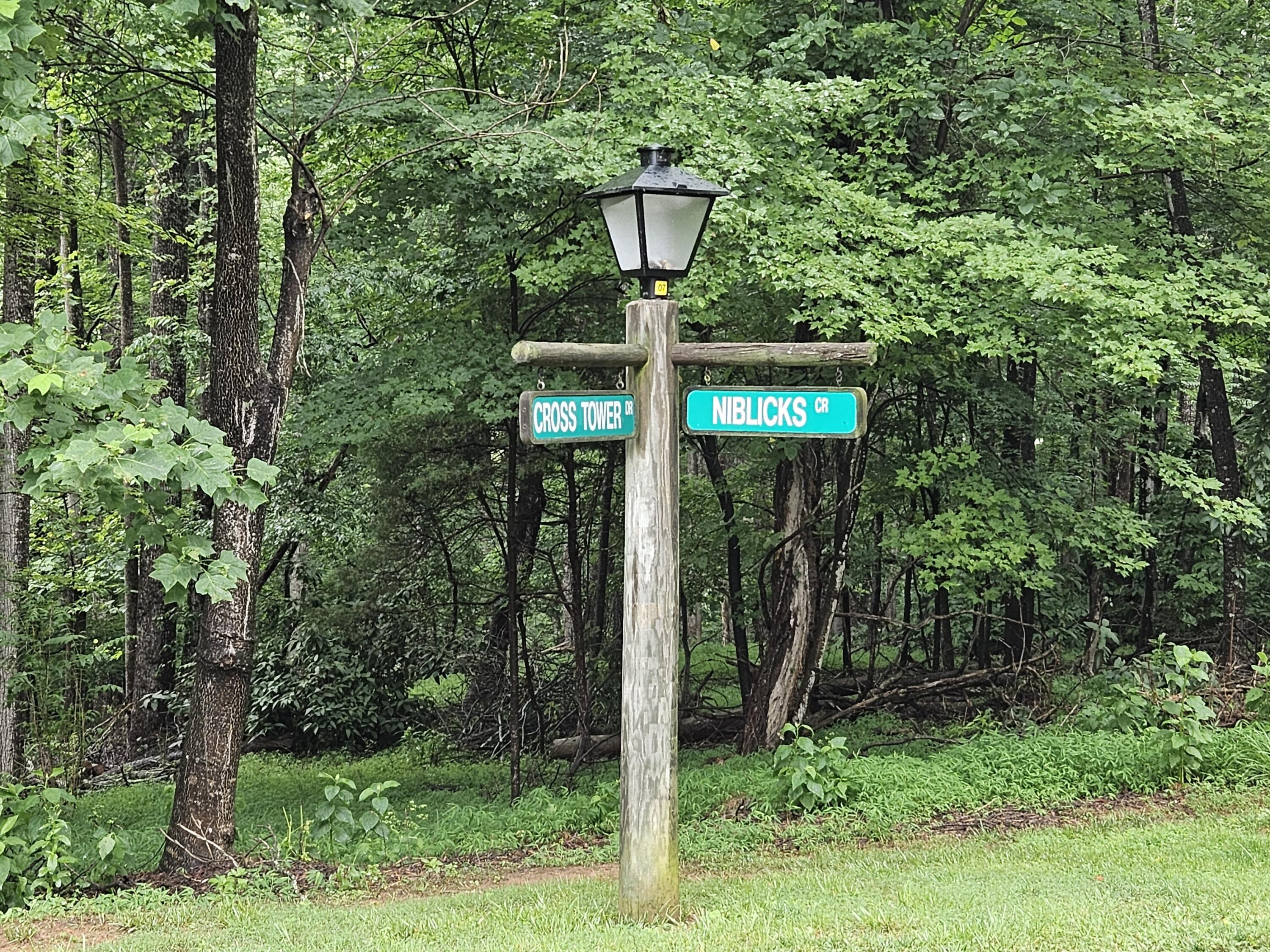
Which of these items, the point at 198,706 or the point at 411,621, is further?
the point at 411,621

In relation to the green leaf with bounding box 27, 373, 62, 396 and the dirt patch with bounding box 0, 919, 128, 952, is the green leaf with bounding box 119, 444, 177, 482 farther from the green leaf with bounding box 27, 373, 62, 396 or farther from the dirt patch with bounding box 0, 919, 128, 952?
the dirt patch with bounding box 0, 919, 128, 952

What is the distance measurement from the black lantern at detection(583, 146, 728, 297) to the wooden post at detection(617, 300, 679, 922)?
0.46 feet

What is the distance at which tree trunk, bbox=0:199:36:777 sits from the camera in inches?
339

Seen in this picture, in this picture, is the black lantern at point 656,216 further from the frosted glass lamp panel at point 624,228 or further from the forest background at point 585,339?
the forest background at point 585,339

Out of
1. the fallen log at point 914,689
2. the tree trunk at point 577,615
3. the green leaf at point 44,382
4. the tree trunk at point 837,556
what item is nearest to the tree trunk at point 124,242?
the tree trunk at point 577,615

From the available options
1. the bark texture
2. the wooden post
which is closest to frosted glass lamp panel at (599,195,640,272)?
the wooden post

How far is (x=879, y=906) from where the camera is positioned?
4.58 metres

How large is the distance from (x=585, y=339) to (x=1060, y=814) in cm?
524

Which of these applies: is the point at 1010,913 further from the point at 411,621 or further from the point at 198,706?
the point at 411,621

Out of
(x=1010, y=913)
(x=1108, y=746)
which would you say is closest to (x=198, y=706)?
(x=1010, y=913)

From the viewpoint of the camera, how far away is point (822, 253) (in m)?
6.99

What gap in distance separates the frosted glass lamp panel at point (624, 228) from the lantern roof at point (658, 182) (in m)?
0.04

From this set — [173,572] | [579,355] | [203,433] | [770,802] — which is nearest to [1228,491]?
[770,802]

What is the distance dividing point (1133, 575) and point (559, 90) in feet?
30.9
